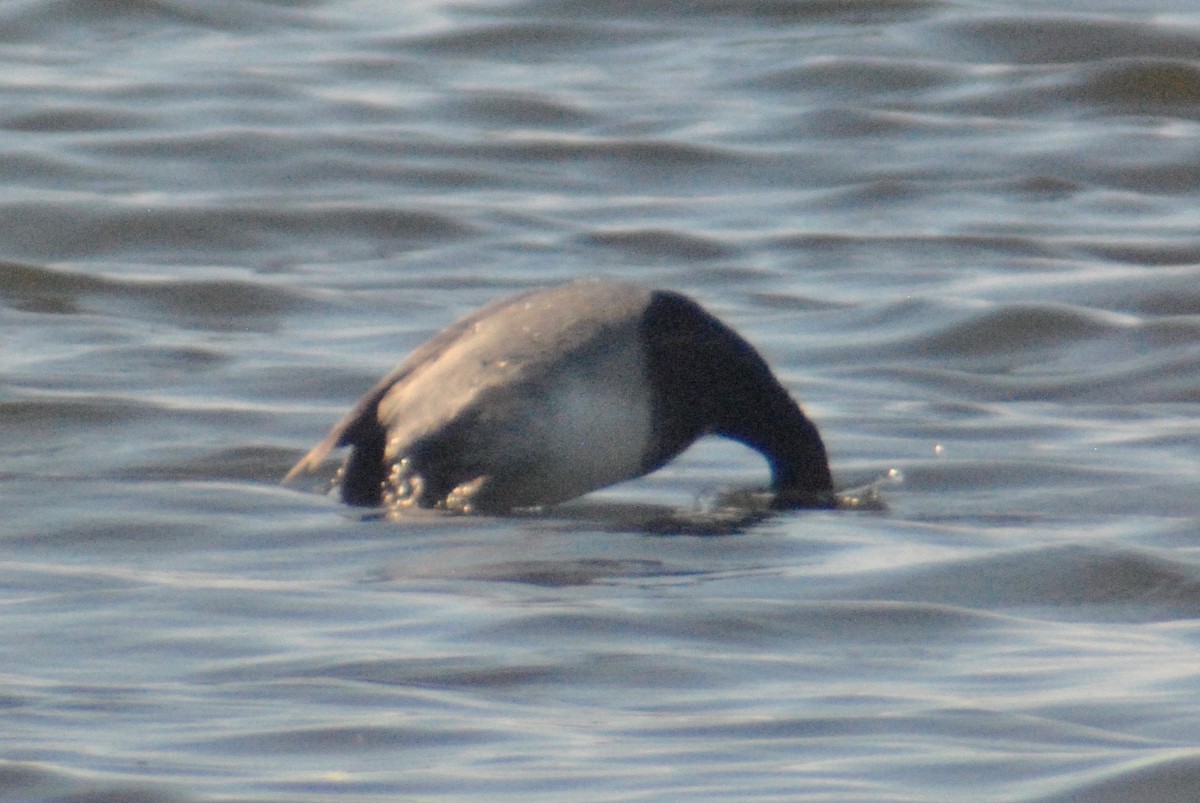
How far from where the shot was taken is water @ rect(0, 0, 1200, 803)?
4230mm

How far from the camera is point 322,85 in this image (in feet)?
43.7

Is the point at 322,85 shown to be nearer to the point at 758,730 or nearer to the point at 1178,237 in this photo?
the point at 1178,237

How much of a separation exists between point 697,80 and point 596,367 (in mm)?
7916

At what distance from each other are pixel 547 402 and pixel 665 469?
100 cm

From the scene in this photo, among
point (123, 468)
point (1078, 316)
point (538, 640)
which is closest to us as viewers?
point (538, 640)

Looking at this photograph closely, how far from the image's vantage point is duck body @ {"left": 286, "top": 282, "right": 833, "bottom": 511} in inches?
232

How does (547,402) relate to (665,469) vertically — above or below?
above

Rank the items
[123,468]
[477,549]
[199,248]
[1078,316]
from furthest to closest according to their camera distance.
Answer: [199,248]
[1078,316]
[123,468]
[477,549]

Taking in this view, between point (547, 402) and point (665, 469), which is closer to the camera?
point (547, 402)

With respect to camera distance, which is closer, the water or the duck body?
the water

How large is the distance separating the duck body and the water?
120 millimetres

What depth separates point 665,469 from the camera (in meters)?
6.83

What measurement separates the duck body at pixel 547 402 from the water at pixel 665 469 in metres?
0.12

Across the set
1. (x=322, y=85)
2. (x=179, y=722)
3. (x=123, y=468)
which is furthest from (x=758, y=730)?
(x=322, y=85)
